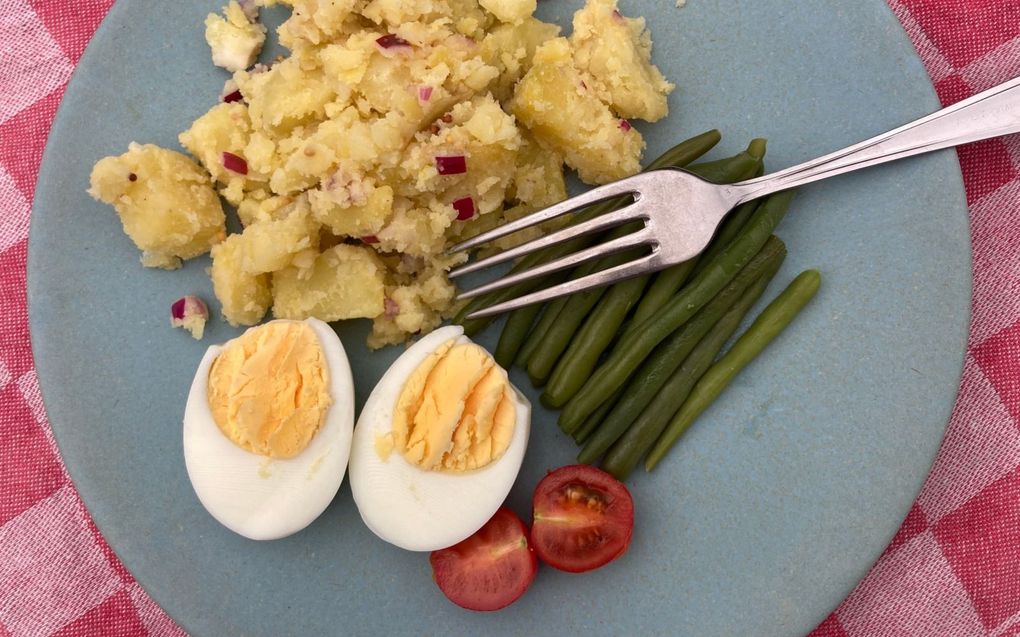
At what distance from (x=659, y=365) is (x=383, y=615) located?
1.13 metres

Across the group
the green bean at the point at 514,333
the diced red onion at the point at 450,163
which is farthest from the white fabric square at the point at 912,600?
the diced red onion at the point at 450,163

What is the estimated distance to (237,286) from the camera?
2.12 meters

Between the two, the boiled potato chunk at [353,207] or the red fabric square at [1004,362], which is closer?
the boiled potato chunk at [353,207]

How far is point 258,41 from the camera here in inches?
89.9

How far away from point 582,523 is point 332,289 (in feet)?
3.27

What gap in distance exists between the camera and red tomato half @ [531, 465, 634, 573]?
2092mm

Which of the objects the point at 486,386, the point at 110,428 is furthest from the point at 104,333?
the point at 486,386

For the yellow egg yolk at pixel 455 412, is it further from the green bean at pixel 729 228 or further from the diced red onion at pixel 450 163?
the green bean at pixel 729 228

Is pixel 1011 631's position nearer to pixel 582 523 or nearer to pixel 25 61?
pixel 582 523

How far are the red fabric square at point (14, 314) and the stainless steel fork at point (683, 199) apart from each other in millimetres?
1636

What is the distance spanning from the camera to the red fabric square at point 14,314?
8.55 ft

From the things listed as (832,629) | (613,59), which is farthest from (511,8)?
(832,629)

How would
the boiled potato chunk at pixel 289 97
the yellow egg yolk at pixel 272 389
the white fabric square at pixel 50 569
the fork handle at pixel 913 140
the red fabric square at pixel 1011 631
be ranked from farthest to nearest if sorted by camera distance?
the white fabric square at pixel 50 569, the red fabric square at pixel 1011 631, the fork handle at pixel 913 140, the boiled potato chunk at pixel 289 97, the yellow egg yolk at pixel 272 389

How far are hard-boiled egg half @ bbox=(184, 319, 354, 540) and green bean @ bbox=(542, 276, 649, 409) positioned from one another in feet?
2.05
